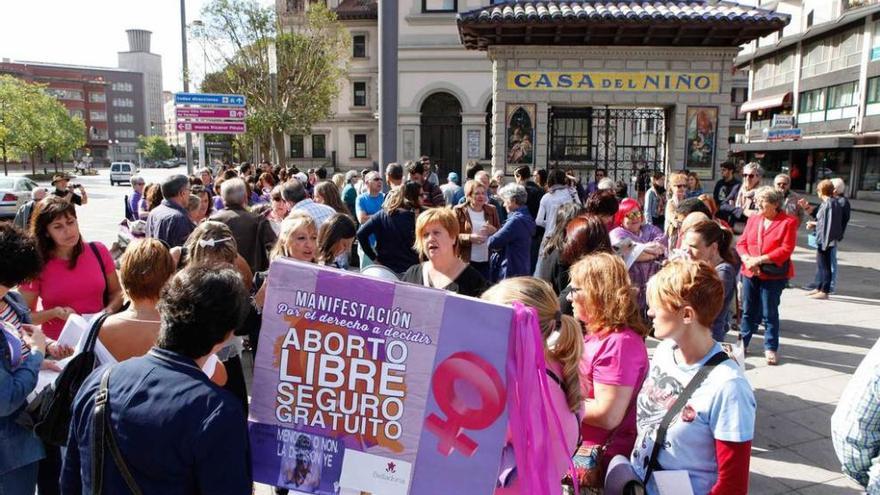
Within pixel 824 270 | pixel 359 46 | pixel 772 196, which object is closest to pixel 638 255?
pixel 772 196

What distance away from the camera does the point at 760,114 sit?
50.2m

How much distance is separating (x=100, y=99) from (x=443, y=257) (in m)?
122

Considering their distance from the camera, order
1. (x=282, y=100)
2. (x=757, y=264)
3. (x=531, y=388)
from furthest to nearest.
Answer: (x=282, y=100) < (x=757, y=264) < (x=531, y=388)

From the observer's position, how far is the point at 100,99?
349ft

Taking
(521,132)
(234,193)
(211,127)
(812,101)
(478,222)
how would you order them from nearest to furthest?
(234,193) < (478,222) < (521,132) < (211,127) < (812,101)

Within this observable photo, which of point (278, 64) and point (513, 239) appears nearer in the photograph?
point (513, 239)

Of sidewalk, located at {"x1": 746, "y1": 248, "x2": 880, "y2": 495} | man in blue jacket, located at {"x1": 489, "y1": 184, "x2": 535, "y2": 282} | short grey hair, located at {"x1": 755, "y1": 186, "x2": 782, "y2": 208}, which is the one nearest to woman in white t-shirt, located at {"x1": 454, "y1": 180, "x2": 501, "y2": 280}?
man in blue jacket, located at {"x1": 489, "y1": 184, "x2": 535, "y2": 282}

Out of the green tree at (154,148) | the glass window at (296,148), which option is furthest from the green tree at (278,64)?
the green tree at (154,148)

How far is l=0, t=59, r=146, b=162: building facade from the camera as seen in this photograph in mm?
97125

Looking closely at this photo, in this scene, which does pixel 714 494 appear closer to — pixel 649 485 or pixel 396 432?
pixel 649 485

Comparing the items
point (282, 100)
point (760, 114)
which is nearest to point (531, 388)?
point (282, 100)

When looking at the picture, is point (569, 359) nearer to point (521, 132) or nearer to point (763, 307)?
point (763, 307)

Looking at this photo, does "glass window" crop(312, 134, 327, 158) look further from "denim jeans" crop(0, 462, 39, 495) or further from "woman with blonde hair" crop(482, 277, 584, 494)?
"woman with blonde hair" crop(482, 277, 584, 494)

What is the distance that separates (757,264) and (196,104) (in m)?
14.8
